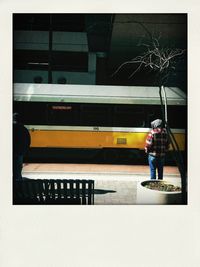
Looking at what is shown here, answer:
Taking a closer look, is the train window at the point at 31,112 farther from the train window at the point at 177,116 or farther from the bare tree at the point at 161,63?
the train window at the point at 177,116

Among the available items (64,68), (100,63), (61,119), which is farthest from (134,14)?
(61,119)

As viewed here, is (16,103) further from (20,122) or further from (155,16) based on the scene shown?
(155,16)

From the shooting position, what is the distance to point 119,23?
5.27 metres

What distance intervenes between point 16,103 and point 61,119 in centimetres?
78

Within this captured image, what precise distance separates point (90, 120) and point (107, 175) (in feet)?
2.74

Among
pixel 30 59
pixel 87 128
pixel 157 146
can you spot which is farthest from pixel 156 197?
pixel 30 59

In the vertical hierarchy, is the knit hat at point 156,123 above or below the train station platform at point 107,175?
above

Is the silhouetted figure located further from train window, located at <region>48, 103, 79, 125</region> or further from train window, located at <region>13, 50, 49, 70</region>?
train window, located at <region>13, 50, 49, 70</region>

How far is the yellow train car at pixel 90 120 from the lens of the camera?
550 centimetres

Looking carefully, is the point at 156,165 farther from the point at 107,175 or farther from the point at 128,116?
the point at 128,116

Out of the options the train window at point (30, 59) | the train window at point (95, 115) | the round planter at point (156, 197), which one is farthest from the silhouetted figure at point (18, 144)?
the round planter at point (156, 197)

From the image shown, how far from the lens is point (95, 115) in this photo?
5.71 m

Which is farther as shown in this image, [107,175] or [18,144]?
[107,175]

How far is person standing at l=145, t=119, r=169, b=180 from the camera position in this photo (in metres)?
5.47
